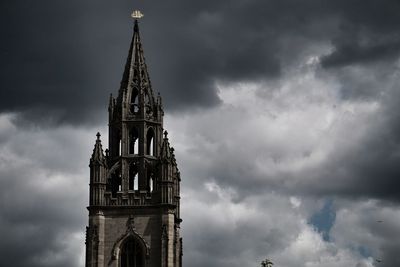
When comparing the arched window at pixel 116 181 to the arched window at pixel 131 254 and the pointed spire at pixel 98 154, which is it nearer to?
the pointed spire at pixel 98 154

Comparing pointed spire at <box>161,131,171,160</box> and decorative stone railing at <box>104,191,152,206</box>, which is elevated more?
pointed spire at <box>161,131,171,160</box>

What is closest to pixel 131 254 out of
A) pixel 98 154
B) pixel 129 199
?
pixel 129 199

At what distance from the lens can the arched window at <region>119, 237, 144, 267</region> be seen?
3733 inches

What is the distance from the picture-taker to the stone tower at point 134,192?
94.8 meters

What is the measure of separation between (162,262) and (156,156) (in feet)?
33.1

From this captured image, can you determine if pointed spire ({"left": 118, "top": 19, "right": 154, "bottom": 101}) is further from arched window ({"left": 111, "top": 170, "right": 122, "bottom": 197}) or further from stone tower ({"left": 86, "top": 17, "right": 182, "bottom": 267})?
arched window ({"left": 111, "top": 170, "right": 122, "bottom": 197})

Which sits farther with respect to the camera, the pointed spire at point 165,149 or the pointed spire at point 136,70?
the pointed spire at point 136,70

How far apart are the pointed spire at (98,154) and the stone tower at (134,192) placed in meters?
0.08

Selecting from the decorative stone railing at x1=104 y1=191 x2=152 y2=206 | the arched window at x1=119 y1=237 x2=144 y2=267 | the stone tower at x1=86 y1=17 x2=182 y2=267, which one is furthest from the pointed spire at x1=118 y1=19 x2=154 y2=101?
the arched window at x1=119 y1=237 x2=144 y2=267

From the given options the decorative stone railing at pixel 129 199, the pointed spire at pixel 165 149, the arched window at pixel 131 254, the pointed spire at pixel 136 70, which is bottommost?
the arched window at pixel 131 254

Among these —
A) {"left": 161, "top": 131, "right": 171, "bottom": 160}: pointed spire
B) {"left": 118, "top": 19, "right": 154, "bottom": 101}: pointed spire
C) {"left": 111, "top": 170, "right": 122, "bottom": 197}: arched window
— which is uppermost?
{"left": 118, "top": 19, "right": 154, "bottom": 101}: pointed spire

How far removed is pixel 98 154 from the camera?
3846 inches

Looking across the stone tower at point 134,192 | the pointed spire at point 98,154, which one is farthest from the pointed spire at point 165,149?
the pointed spire at point 98,154

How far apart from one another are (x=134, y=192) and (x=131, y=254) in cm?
515
